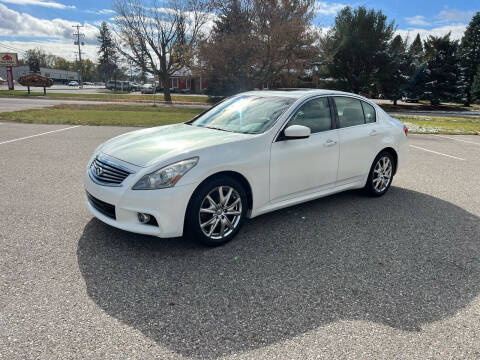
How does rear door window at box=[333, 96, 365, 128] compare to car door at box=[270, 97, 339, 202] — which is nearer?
car door at box=[270, 97, 339, 202]

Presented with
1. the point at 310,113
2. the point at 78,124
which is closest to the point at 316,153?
the point at 310,113

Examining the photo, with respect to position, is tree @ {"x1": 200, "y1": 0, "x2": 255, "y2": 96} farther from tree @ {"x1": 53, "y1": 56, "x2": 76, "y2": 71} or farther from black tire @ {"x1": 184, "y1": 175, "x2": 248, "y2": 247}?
tree @ {"x1": 53, "y1": 56, "x2": 76, "y2": 71}

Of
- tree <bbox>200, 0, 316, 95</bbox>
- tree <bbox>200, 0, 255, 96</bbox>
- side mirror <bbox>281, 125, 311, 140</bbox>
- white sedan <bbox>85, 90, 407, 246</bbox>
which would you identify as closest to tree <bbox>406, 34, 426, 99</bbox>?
tree <bbox>200, 0, 316, 95</bbox>

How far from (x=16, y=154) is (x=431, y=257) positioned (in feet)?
26.5

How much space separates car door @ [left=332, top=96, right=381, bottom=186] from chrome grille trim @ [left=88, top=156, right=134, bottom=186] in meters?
2.79

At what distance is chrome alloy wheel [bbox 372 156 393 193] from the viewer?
559 cm

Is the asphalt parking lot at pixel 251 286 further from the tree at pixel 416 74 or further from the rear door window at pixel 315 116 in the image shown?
the tree at pixel 416 74

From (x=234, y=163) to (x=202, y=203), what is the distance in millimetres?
520

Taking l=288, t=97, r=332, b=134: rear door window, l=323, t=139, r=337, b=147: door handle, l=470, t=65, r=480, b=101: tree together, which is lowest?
l=323, t=139, r=337, b=147: door handle

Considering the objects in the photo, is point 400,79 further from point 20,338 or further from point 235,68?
point 20,338

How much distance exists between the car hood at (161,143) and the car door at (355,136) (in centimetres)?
159

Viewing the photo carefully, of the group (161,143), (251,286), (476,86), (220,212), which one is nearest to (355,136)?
(220,212)

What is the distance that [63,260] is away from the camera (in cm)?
341

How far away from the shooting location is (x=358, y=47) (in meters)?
39.3
